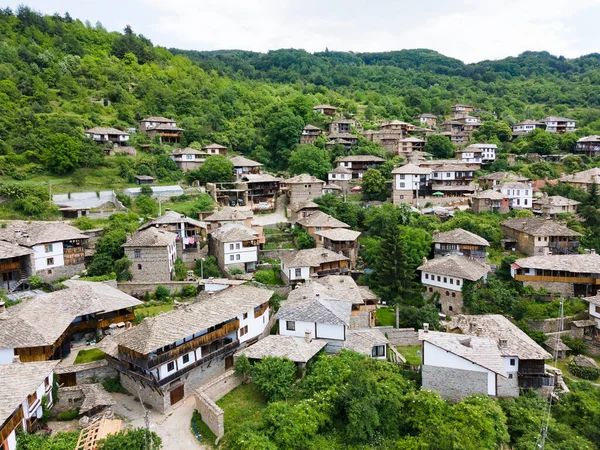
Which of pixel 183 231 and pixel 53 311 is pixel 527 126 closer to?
pixel 183 231

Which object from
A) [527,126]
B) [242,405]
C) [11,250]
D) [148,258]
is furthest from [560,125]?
[11,250]

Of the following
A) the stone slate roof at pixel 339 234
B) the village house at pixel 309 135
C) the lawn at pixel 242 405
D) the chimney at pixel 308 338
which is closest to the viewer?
the lawn at pixel 242 405

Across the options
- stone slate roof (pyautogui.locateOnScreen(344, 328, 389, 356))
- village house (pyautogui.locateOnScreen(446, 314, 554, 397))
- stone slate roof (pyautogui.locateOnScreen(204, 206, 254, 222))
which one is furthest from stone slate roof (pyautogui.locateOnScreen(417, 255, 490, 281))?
stone slate roof (pyautogui.locateOnScreen(204, 206, 254, 222))

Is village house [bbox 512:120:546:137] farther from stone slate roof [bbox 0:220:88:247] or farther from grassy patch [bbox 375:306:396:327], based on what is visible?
stone slate roof [bbox 0:220:88:247]

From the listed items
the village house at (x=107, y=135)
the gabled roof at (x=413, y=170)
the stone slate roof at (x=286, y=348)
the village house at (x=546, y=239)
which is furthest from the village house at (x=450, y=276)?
the village house at (x=107, y=135)

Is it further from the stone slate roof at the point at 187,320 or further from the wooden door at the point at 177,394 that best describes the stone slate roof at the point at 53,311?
the wooden door at the point at 177,394

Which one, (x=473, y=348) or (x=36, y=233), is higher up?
(x=36, y=233)
